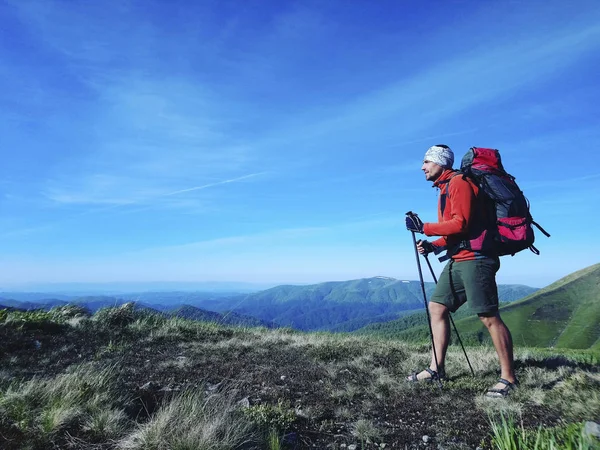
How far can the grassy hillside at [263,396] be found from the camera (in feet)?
10.9

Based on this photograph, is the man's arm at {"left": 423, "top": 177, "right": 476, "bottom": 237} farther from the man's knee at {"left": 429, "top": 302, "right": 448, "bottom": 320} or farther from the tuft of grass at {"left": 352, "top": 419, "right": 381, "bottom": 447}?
the tuft of grass at {"left": 352, "top": 419, "right": 381, "bottom": 447}

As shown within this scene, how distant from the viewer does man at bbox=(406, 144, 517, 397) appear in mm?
5070

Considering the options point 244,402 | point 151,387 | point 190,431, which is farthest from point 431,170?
point 151,387

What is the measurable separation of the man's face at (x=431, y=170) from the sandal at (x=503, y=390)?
10.2 feet

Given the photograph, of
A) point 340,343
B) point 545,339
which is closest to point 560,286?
point 545,339

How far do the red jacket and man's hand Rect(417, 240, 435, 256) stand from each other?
32 centimetres

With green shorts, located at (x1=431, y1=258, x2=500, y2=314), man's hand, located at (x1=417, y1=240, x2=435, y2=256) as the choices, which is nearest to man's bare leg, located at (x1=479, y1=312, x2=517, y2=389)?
green shorts, located at (x1=431, y1=258, x2=500, y2=314)

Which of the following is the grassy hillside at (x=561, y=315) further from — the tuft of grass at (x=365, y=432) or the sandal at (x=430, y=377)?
the tuft of grass at (x=365, y=432)

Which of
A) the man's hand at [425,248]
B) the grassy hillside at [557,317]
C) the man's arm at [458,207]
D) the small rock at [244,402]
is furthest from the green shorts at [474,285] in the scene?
the grassy hillside at [557,317]

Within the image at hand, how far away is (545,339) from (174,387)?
169886 mm

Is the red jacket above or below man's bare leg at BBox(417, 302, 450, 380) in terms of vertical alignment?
above

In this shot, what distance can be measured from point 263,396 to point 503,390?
3.25 metres

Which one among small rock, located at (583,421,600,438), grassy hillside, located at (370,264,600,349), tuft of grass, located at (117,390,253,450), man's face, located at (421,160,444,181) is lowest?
grassy hillside, located at (370,264,600,349)

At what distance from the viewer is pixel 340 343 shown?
8.51 metres
